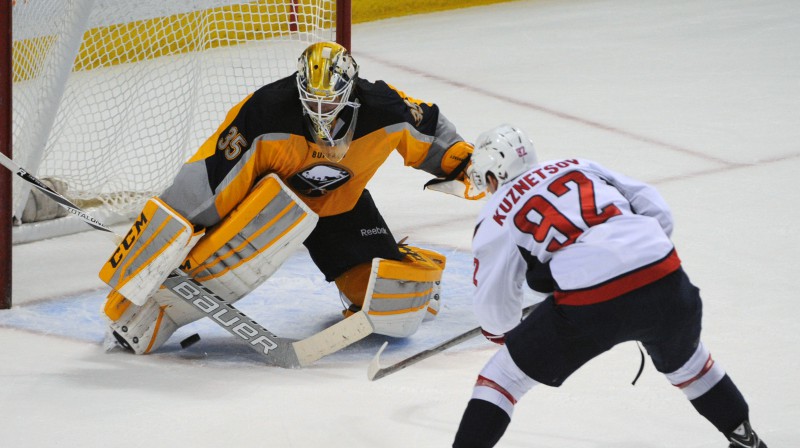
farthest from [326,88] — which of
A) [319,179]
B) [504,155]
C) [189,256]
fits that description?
[504,155]

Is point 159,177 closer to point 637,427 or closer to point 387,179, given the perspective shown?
point 387,179

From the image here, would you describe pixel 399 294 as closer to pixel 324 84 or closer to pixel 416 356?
pixel 416 356

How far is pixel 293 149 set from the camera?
3416 millimetres

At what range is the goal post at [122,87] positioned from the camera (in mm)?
4391

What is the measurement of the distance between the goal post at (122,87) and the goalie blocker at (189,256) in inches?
40.7

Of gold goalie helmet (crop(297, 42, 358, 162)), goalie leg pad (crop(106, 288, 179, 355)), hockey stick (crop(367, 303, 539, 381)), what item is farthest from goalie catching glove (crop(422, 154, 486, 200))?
goalie leg pad (crop(106, 288, 179, 355))

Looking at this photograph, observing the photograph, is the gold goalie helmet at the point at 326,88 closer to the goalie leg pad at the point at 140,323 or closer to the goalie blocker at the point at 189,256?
the goalie blocker at the point at 189,256

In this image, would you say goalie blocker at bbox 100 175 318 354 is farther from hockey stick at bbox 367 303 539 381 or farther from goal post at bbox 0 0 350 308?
goal post at bbox 0 0 350 308

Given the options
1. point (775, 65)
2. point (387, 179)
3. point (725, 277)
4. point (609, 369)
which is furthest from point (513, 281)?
point (775, 65)

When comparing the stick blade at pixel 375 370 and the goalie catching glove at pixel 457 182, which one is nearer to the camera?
the stick blade at pixel 375 370

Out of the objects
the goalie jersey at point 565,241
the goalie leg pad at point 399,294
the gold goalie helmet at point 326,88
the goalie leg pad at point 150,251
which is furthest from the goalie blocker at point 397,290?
the goalie jersey at point 565,241

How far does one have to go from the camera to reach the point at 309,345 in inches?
136

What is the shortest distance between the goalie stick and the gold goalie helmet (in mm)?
442

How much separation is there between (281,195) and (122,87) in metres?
1.65
